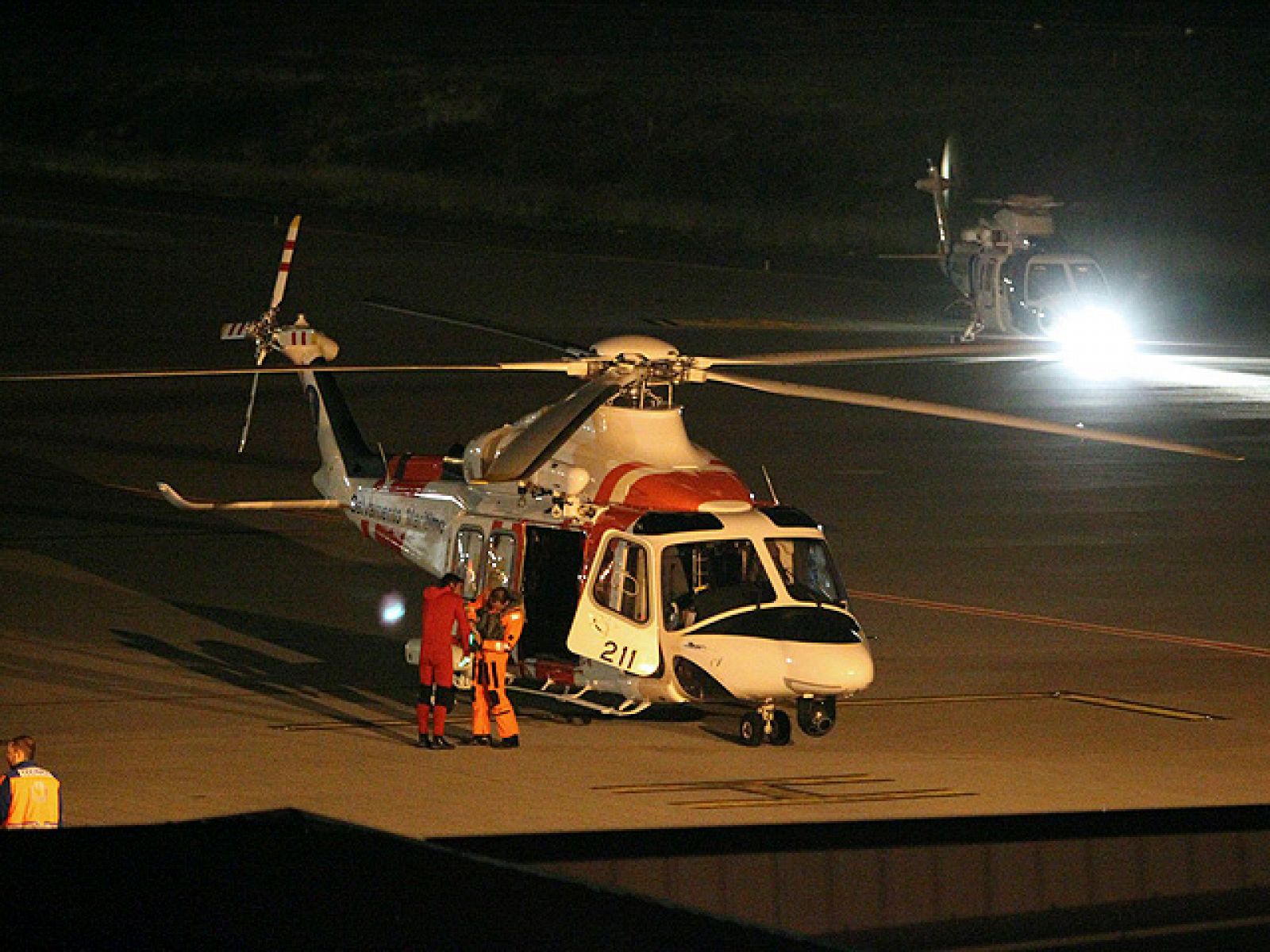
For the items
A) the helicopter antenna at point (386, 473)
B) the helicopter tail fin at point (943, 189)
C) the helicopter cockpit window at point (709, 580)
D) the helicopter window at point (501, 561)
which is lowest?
the helicopter cockpit window at point (709, 580)

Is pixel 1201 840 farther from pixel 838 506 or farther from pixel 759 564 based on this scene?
pixel 838 506

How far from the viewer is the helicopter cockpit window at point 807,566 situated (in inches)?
723

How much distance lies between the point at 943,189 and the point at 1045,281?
3.47 m

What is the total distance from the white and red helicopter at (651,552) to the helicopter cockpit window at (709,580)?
13mm

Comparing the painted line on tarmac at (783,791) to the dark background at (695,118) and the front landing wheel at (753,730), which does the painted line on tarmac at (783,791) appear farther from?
the dark background at (695,118)

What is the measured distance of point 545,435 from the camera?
18.2 meters

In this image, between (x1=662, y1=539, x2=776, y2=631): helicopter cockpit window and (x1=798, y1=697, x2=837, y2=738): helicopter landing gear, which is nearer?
(x1=662, y1=539, x2=776, y2=631): helicopter cockpit window

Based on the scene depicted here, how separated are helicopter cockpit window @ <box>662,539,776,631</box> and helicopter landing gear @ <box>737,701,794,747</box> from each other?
37.1 inches

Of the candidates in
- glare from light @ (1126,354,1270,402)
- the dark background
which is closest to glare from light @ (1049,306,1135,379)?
glare from light @ (1126,354,1270,402)

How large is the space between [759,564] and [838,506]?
1348 cm

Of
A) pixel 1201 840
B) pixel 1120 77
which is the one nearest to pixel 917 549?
pixel 1201 840

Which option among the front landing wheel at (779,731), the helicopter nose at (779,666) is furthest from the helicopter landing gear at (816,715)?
the helicopter nose at (779,666)

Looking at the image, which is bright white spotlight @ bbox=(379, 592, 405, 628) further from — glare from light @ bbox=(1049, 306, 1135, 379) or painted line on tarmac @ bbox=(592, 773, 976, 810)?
glare from light @ bbox=(1049, 306, 1135, 379)

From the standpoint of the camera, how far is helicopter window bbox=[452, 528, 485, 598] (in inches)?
792
